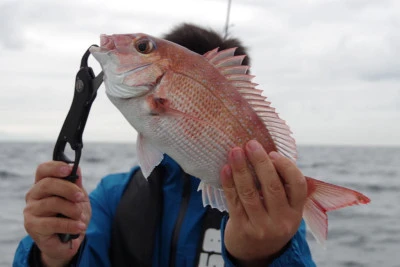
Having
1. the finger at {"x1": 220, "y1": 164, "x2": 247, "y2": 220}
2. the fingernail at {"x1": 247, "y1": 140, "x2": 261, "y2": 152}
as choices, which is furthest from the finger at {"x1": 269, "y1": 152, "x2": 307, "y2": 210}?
the finger at {"x1": 220, "y1": 164, "x2": 247, "y2": 220}

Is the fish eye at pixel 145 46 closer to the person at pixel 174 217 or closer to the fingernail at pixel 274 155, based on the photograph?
the person at pixel 174 217

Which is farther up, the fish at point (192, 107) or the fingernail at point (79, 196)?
the fish at point (192, 107)

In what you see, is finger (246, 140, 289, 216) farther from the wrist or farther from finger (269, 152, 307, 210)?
the wrist

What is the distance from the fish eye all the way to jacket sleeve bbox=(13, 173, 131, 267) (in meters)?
1.53

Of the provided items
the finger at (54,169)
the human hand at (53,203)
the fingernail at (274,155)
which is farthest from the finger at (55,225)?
the fingernail at (274,155)

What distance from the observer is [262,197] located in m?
2.04

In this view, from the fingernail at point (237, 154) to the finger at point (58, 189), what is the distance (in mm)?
817

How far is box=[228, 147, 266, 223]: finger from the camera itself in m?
1.91

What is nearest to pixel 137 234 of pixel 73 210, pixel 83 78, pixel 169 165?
pixel 169 165

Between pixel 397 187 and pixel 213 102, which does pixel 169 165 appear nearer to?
pixel 213 102

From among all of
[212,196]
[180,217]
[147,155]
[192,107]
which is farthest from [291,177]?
[180,217]

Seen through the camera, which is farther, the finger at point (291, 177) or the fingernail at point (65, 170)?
the fingernail at point (65, 170)

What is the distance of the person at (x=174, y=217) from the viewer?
1.99 m

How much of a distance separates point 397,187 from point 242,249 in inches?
822
